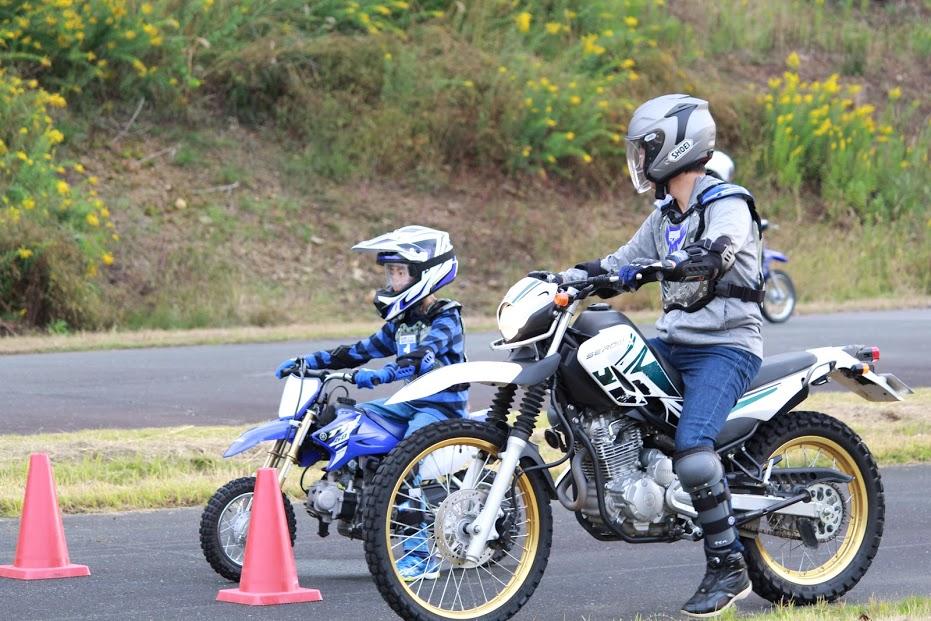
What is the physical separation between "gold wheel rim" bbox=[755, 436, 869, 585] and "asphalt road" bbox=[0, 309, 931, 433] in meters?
6.59

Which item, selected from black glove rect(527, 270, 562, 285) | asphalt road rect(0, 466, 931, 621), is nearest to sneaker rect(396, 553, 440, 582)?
asphalt road rect(0, 466, 931, 621)

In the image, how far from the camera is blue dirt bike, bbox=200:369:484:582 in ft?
24.2

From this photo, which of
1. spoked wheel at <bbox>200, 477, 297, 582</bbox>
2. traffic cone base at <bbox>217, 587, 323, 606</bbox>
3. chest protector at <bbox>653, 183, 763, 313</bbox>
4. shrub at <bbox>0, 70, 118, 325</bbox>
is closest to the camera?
chest protector at <bbox>653, 183, 763, 313</bbox>

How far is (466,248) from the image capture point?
1075 inches

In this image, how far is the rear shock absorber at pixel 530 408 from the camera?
Result: 20.6 feet

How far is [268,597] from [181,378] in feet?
30.6

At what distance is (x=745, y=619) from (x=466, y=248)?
68.8 feet

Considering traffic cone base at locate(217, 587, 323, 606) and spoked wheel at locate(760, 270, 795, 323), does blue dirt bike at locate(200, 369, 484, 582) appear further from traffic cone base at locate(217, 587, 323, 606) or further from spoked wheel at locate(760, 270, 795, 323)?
spoked wheel at locate(760, 270, 795, 323)

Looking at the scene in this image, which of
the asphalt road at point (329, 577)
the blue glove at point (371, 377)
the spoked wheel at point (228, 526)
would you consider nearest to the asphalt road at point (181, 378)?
the asphalt road at point (329, 577)

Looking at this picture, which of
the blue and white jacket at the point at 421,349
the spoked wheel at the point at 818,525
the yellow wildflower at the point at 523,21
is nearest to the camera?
the spoked wheel at the point at 818,525

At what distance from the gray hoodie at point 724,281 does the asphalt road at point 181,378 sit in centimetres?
676

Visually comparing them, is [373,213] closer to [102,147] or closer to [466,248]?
[466,248]

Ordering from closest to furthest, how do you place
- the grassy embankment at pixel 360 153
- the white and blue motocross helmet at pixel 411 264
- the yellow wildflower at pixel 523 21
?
1. the white and blue motocross helmet at pixel 411 264
2. the grassy embankment at pixel 360 153
3. the yellow wildflower at pixel 523 21

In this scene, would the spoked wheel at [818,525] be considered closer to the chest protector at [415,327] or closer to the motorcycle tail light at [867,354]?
the motorcycle tail light at [867,354]
